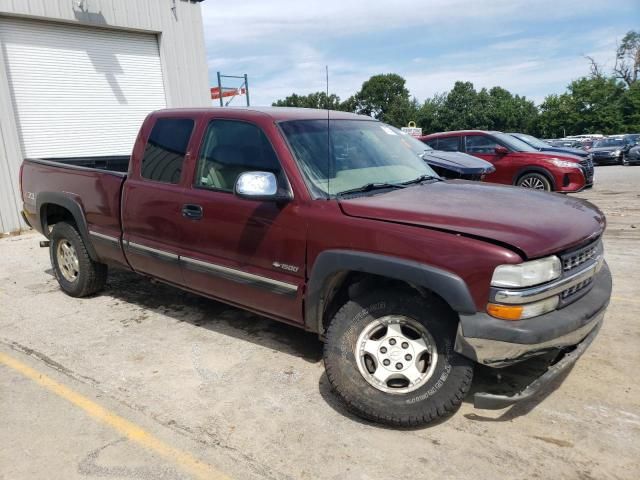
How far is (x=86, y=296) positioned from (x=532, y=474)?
4.60 metres

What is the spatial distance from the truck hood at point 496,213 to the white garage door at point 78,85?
30.9 ft

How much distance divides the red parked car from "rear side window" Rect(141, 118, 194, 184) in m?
8.07

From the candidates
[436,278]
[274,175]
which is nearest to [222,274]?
[274,175]

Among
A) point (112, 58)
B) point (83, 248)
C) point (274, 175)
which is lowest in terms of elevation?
point (83, 248)

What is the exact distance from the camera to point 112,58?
11352mm

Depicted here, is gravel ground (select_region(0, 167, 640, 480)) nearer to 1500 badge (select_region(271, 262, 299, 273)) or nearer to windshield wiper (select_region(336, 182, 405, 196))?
1500 badge (select_region(271, 262, 299, 273))

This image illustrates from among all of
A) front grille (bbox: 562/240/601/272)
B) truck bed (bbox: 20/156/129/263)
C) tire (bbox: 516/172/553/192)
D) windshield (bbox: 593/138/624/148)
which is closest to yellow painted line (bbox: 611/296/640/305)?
front grille (bbox: 562/240/601/272)

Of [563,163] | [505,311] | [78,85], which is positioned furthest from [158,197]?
[563,163]

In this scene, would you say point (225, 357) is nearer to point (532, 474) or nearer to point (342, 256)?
point (342, 256)

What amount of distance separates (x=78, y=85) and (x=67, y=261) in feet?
22.8

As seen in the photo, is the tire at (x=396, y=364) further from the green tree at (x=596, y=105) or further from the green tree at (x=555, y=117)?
the green tree at (x=555, y=117)

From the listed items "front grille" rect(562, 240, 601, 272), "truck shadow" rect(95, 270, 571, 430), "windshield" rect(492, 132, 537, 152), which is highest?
"windshield" rect(492, 132, 537, 152)

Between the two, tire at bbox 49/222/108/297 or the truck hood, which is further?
tire at bbox 49/222/108/297

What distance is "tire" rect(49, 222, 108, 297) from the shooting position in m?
5.14
